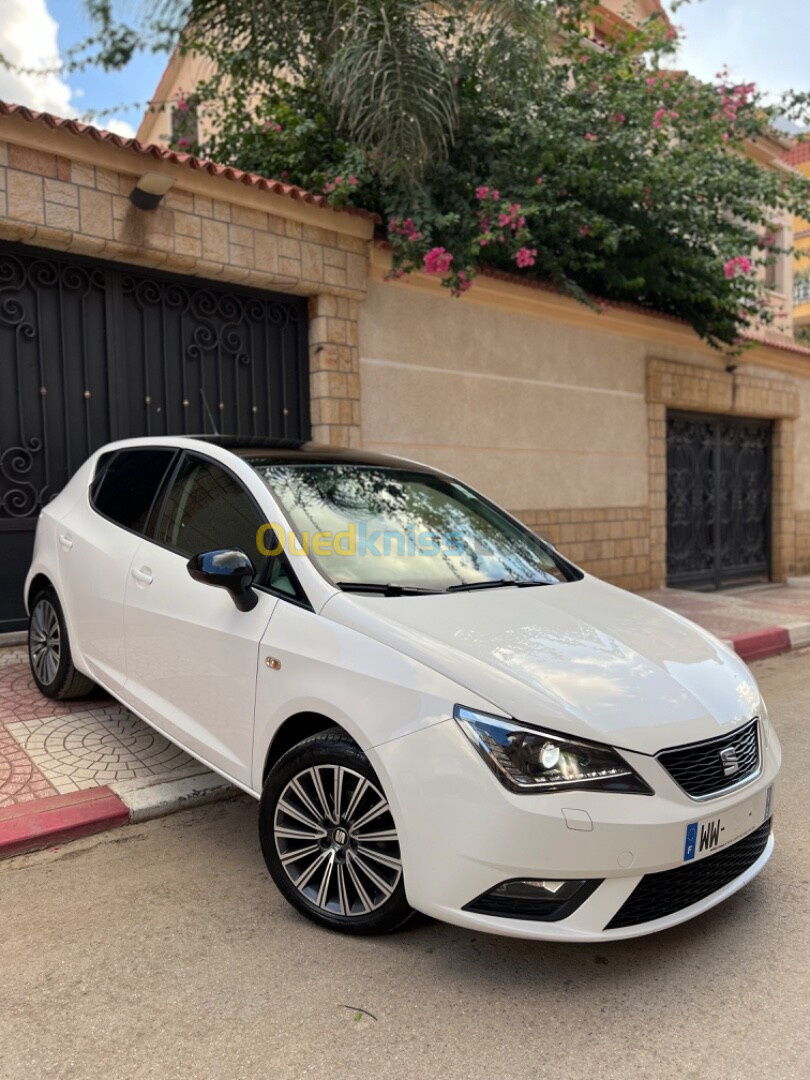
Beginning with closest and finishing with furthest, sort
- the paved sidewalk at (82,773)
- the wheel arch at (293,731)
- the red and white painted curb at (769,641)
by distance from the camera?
the wheel arch at (293,731)
the paved sidewalk at (82,773)
the red and white painted curb at (769,641)

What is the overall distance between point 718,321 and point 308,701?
9.27m

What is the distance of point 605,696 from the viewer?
2.43 meters

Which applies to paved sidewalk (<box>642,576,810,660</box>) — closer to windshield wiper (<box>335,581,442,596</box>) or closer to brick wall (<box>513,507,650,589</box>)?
brick wall (<box>513,507,650,589</box>)

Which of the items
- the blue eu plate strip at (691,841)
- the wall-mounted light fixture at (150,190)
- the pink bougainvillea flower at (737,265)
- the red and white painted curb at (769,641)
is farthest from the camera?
the pink bougainvillea flower at (737,265)

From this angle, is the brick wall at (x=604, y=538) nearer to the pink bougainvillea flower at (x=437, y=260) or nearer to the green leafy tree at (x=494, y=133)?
the green leafy tree at (x=494, y=133)

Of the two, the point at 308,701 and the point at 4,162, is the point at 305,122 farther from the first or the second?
the point at 308,701

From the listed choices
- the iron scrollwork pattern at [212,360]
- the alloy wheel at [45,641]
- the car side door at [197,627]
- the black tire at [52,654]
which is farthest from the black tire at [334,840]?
the iron scrollwork pattern at [212,360]

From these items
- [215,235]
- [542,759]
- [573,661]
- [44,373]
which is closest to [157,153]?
[215,235]

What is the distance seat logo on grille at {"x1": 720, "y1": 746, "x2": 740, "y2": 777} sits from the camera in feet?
8.15

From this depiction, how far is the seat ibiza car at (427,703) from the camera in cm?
224

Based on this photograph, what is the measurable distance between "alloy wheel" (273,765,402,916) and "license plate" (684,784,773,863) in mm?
872

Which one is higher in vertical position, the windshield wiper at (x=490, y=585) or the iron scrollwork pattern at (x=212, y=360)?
the iron scrollwork pattern at (x=212, y=360)

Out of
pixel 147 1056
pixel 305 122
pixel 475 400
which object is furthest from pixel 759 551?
pixel 147 1056

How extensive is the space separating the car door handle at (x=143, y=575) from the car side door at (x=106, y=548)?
0.10 meters
